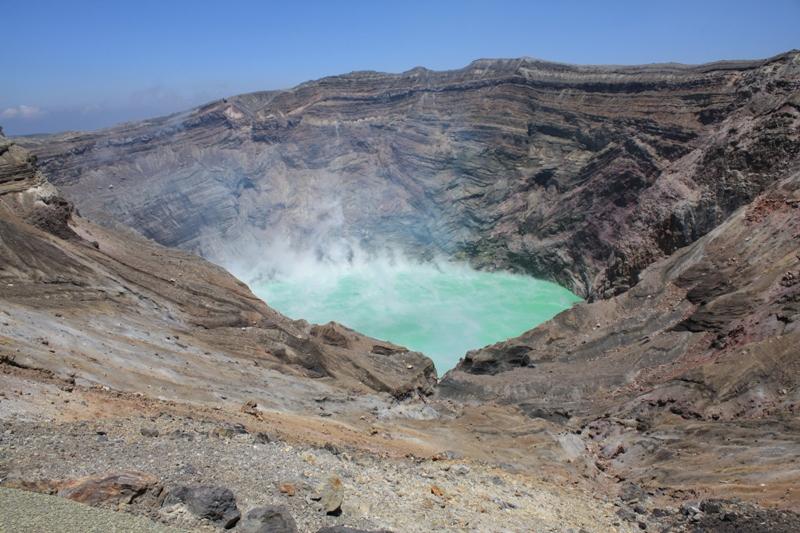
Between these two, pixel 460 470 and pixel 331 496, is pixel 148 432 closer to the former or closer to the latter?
pixel 331 496

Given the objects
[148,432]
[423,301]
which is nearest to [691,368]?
[148,432]

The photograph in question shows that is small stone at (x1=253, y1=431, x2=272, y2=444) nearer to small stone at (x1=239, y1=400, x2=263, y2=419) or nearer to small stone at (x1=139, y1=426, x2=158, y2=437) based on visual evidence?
small stone at (x1=139, y1=426, x2=158, y2=437)

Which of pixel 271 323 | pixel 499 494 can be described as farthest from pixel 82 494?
pixel 271 323

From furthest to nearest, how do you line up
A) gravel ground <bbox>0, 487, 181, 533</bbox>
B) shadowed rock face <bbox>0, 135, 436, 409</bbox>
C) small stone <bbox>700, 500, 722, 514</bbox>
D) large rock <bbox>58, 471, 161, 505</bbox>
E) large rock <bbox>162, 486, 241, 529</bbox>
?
1. shadowed rock face <bbox>0, 135, 436, 409</bbox>
2. small stone <bbox>700, 500, 722, 514</bbox>
3. large rock <bbox>162, 486, 241, 529</bbox>
4. large rock <bbox>58, 471, 161, 505</bbox>
5. gravel ground <bbox>0, 487, 181, 533</bbox>

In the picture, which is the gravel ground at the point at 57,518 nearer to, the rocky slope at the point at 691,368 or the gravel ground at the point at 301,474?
the gravel ground at the point at 301,474

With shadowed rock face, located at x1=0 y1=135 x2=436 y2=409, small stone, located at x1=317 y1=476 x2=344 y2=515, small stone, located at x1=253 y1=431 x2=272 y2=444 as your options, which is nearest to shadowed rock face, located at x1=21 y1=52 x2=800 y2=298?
shadowed rock face, located at x1=0 y1=135 x2=436 y2=409

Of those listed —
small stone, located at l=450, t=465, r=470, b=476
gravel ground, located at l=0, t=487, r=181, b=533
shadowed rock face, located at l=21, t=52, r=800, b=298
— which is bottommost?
gravel ground, located at l=0, t=487, r=181, b=533
